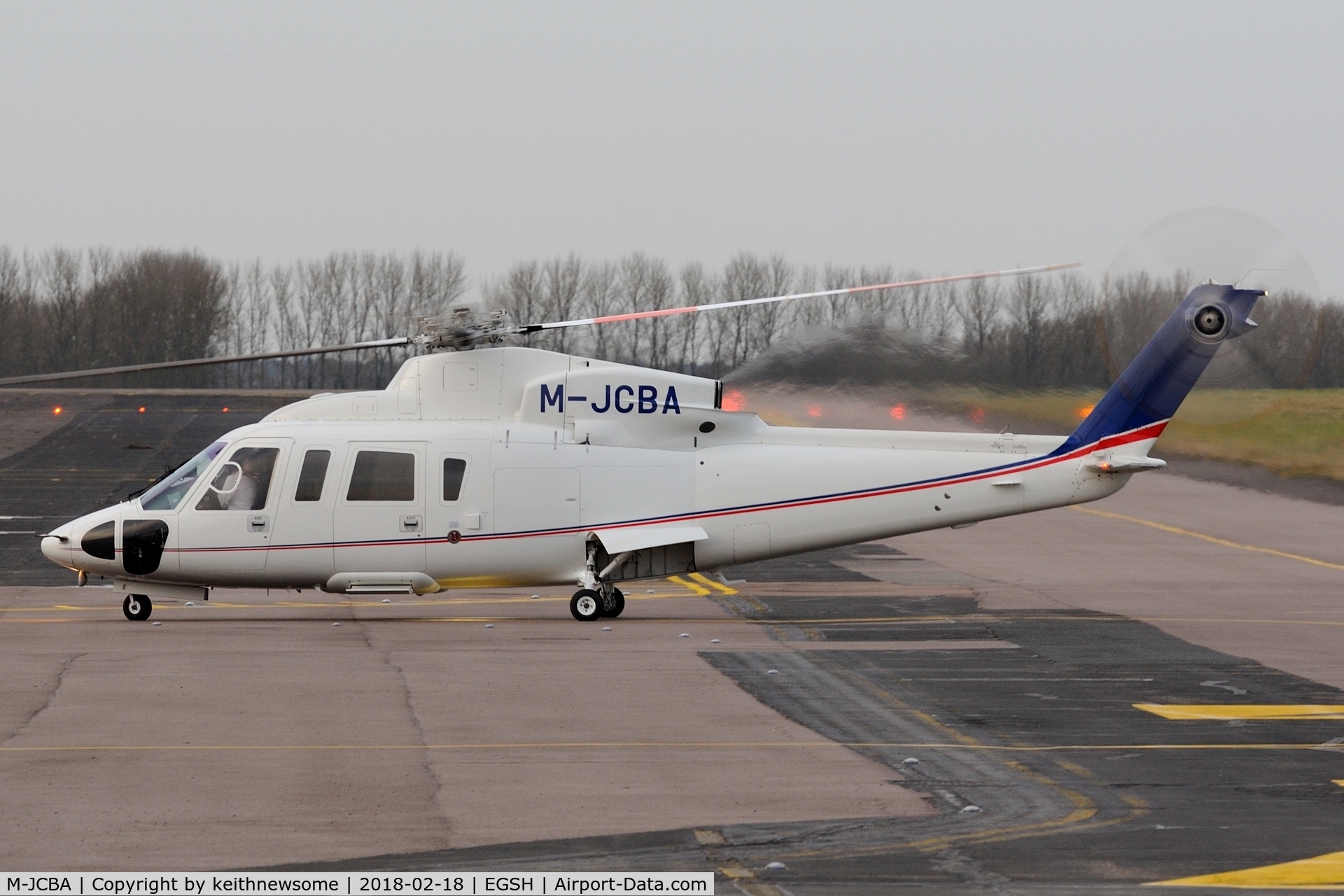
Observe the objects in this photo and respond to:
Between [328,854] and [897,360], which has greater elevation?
[897,360]

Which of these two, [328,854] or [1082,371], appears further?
[1082,371]

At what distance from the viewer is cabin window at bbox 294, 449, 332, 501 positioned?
19672mm

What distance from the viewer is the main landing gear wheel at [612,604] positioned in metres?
19.9

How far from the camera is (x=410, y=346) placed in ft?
66.4

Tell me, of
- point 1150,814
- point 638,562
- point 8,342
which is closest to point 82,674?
point 638,562

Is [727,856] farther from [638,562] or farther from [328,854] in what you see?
[638,562]

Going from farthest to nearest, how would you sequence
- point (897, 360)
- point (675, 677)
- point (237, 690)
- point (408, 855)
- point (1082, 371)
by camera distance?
1. point (1082, 371)
2. point (897, 360)
3. point (675, 677)
4. point (237, 690)
5. point (408, 855)

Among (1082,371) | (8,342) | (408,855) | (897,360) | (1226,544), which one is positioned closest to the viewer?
(408,855)

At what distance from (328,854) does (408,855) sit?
46 centimetres

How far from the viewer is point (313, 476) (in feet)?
64.8

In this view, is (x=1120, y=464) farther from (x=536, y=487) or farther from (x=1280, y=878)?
(x=1280, y=878)

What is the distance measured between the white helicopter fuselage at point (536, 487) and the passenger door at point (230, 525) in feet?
0.08

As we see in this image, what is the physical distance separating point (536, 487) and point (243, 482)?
12.2 ft

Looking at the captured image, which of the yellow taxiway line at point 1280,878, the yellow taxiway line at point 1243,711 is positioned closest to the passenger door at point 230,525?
the yellow taxiway line at point 1243,711
